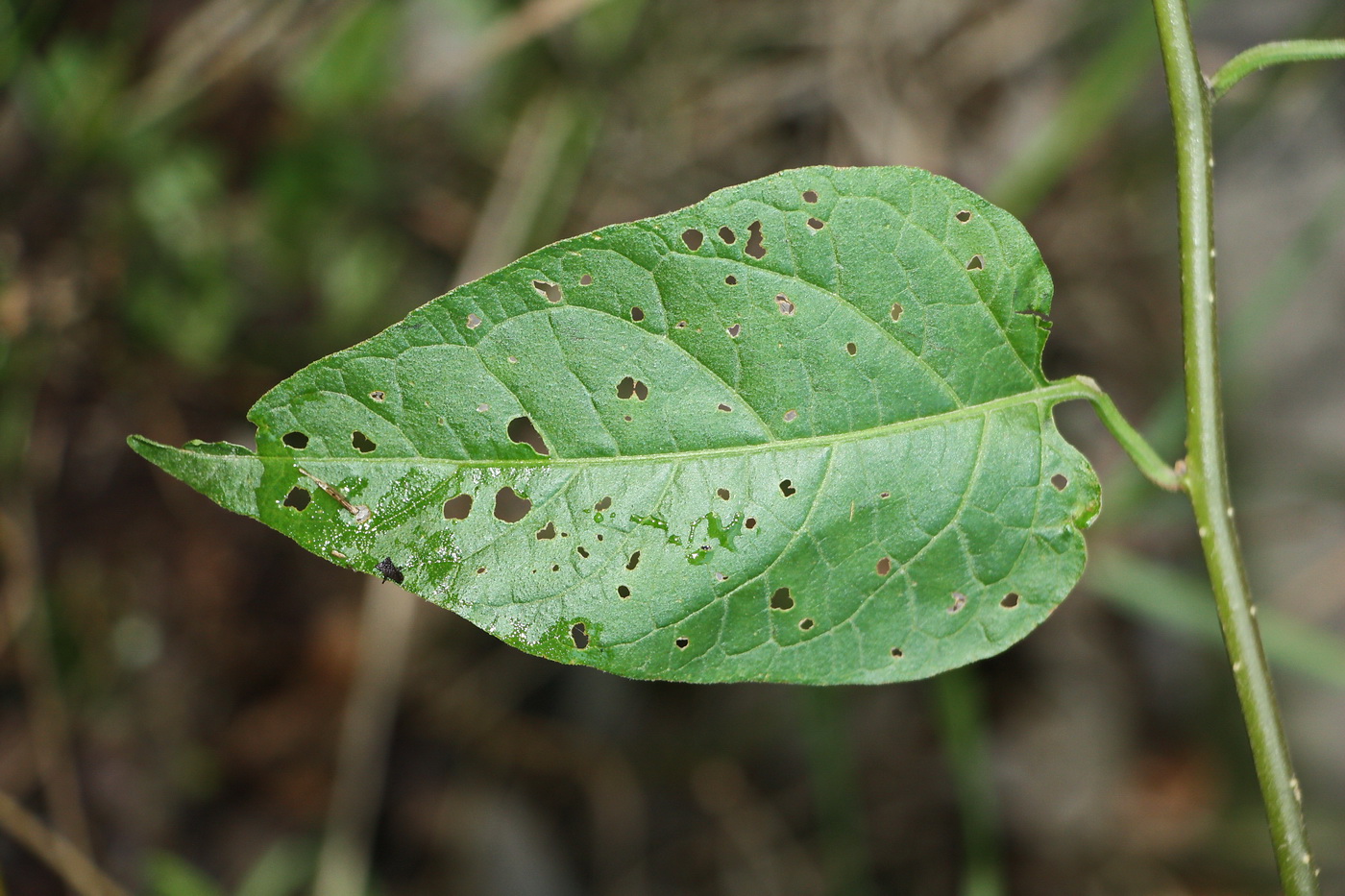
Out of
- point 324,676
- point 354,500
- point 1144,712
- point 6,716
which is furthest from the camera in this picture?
point 1144,712

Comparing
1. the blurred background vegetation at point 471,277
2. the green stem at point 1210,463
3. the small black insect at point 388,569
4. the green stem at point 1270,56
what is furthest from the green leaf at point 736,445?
the blurred background vegetation at point 471,277

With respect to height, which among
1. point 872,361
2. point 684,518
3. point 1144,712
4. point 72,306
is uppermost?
point 72,306

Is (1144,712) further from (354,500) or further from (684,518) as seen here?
(354,500)

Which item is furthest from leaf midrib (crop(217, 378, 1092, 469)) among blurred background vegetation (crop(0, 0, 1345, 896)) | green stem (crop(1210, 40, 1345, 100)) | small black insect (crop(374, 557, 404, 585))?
blurred background vegetation (crop(0, 0, 1345, 896))

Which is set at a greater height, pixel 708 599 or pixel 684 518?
pixel 684 518

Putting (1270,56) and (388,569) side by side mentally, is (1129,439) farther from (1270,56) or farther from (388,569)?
(388,569)

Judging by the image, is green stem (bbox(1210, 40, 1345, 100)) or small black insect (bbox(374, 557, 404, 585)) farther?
green stem (bbox(1210, 40, 1345, 100))

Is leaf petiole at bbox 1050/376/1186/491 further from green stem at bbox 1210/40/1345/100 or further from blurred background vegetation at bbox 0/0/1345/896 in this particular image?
blurred background vegetation at bbox 0/0/1345/896

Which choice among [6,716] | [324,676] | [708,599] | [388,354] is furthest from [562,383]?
[6,716]

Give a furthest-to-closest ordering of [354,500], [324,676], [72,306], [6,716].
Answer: [324,676]
[6,716]
[72,306]
[354,500]

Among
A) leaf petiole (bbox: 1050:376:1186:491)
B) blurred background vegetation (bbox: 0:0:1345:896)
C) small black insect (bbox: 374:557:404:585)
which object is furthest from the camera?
blurred background vegetation (bbox: 0:0:1345:896)
